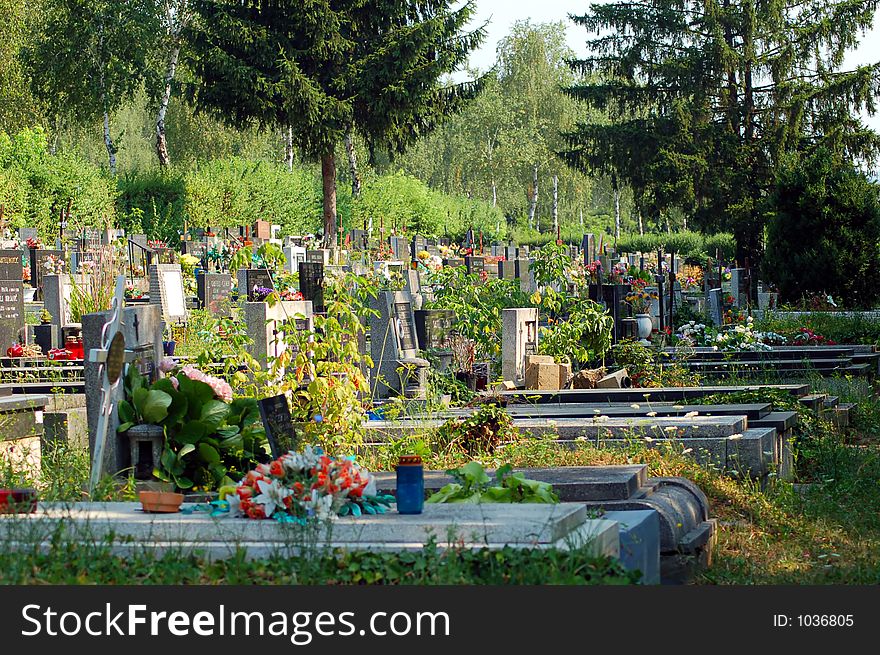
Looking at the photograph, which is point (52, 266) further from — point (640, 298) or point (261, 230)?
point (640, 298)

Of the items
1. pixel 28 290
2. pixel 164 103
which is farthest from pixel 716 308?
pixel 164 103

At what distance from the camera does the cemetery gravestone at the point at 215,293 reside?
1662cm

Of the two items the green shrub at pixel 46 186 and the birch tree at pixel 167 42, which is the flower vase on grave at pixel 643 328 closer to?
the green shrub at pixel 46 186

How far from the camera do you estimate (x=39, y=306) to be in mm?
17641

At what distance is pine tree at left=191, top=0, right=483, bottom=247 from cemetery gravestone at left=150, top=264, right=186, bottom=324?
16.5 meters

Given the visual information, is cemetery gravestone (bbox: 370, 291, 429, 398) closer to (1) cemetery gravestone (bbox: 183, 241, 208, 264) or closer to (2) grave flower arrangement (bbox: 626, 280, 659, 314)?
(2) grave flower arrangement (bbox: 626, 280, 659, 314)

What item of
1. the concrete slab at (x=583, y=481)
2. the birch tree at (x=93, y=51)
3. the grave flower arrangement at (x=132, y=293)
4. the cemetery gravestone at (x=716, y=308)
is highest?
the birch tree at (x=93, y=51)

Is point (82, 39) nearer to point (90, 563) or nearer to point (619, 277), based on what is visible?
point (619, 277)

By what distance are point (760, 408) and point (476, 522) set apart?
4960 millimetres

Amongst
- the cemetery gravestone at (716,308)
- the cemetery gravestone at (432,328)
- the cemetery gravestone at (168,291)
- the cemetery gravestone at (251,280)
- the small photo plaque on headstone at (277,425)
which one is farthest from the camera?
the cemetery gravestone at (716,308)

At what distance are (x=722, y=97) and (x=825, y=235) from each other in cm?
1557

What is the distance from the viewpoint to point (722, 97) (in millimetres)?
35250

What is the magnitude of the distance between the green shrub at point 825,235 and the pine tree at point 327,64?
14.7 m

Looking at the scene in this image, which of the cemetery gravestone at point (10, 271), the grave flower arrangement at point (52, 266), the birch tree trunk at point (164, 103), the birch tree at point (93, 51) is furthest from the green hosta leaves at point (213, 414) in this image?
the birch tree trunk at point (164, 103)
